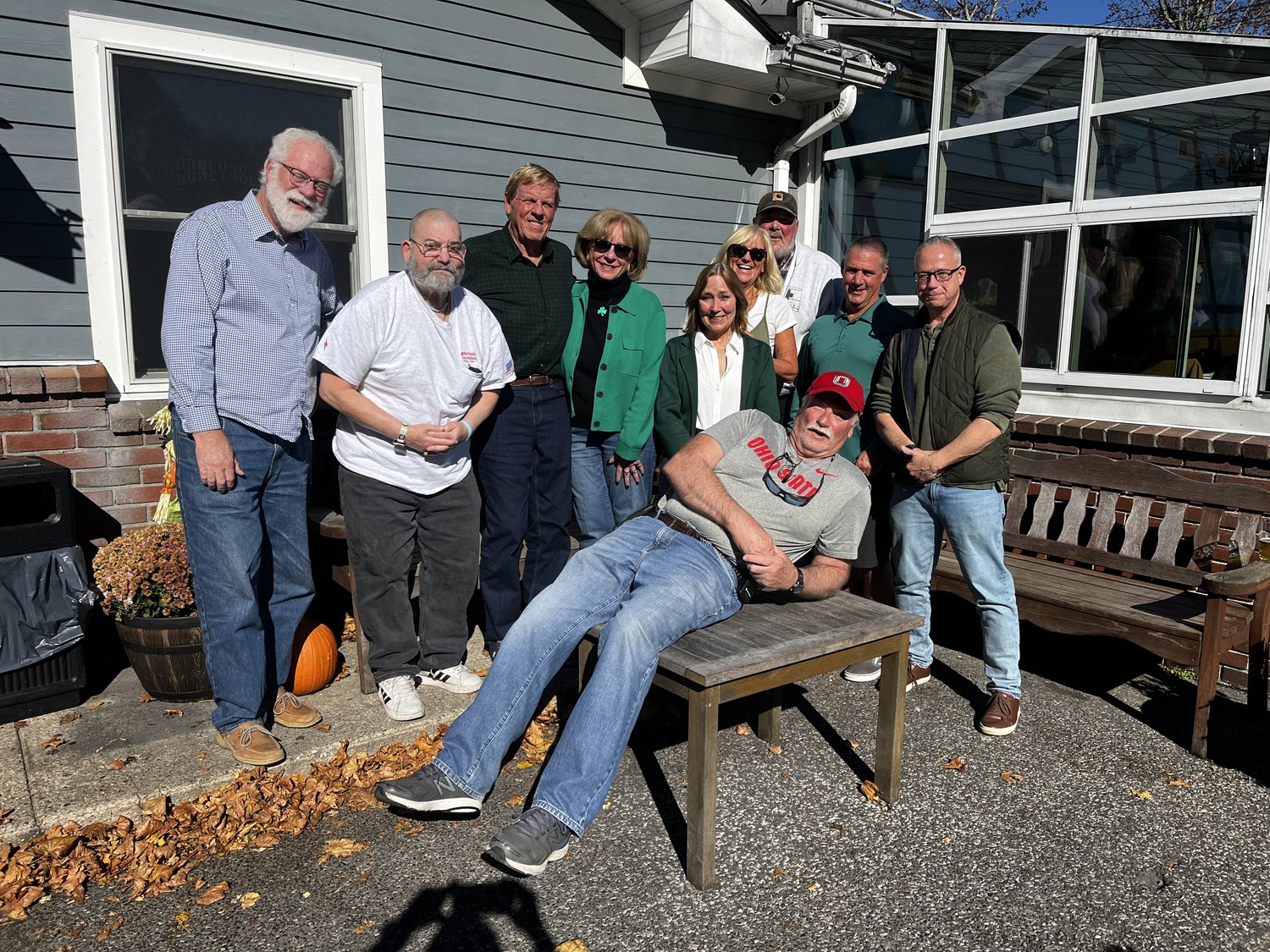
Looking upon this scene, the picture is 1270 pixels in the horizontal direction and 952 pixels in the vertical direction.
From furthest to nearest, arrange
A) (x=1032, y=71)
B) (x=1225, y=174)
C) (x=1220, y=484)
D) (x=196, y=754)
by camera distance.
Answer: (x=1032, y=71) → (x=1225, y=174) → (x=1220, y=484) → (x=196, y=754)

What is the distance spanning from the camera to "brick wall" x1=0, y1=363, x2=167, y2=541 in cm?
429

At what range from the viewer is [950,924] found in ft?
8.93

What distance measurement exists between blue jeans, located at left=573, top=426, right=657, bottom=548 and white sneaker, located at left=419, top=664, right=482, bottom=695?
32.2 inches

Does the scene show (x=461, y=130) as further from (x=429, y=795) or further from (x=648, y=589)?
(x=429, y=795)

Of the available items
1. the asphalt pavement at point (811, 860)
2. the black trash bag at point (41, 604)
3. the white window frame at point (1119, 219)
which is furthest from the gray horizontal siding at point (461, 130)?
the asphalt pavement at point (811, 860)

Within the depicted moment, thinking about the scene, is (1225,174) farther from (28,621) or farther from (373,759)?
(28,621)

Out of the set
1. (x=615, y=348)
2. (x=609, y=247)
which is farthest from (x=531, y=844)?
(x=609, y=247)

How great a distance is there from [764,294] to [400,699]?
2.51m

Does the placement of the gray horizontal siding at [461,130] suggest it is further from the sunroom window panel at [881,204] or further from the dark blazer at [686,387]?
the dark blazer at [686,387]

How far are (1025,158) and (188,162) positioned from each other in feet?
16.8

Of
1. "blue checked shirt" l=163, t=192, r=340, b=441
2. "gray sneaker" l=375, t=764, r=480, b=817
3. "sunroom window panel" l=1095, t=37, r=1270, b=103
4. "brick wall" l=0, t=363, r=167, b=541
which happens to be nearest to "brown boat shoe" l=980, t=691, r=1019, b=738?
"gray sneaker" l=375, t=764, r=480, b=817

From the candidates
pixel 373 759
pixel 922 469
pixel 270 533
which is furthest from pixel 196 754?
pixel 922 469

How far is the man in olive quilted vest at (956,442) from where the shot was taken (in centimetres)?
376

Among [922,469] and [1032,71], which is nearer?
[922,469]
